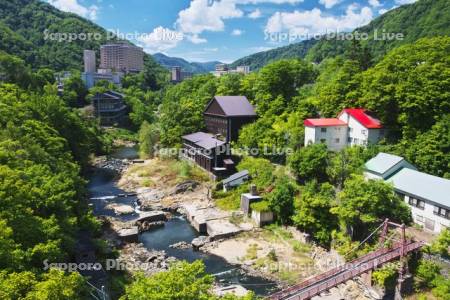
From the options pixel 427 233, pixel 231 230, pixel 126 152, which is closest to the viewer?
pixel 427 233

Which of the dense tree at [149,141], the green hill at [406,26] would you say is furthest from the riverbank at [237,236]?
the green hill at [406,26]

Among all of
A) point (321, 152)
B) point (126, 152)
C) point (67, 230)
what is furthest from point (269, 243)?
point (126, 152)

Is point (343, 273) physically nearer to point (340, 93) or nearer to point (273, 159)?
point (273, 159)

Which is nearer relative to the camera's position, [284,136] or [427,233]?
[427,233]

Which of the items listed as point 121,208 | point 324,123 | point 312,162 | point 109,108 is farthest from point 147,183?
point 109,108

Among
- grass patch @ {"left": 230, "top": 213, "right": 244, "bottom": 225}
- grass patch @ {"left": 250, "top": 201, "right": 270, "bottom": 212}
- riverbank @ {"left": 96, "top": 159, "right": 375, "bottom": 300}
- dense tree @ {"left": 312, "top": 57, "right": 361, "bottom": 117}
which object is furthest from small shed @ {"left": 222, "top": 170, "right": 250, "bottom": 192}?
dense tree @ {"left": 312, "top": 57, "right": 361, "bottom": 117}

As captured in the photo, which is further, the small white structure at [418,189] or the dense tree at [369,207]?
the dense tree at [369,207]

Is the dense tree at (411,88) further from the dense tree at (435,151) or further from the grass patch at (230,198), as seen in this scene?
the grass patch at (230,198)

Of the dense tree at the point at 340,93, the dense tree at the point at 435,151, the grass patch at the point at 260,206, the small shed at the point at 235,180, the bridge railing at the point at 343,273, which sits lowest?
the bridge railing at the point at 343,273

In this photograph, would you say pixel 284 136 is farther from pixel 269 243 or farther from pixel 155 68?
pixel 155 68
